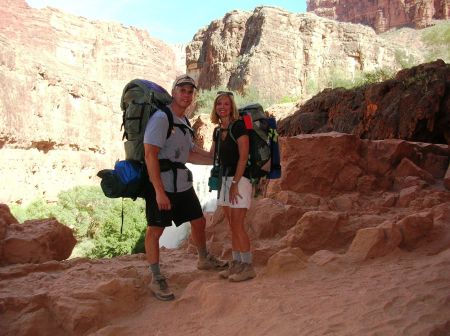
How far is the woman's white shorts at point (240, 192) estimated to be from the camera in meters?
3.78

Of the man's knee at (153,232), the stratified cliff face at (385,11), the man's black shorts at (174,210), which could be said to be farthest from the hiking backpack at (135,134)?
the stratified cliff face at (385,11)

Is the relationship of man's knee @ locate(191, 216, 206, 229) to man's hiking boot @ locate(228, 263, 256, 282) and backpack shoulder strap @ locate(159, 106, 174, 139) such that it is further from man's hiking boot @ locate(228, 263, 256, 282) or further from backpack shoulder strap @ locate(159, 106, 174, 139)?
backpack shoulder strap @ locate(159, 106, 174, 139)

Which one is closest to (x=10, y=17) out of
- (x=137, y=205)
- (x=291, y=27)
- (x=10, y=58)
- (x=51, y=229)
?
(x=10, y=58)

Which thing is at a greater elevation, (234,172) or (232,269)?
(234,172)

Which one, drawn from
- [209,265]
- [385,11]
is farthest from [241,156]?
[385,11]

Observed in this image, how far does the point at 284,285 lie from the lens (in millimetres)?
3670

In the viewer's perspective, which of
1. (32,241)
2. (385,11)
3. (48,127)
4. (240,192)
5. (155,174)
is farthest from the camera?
(385,11)

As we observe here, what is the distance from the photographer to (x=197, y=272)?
434 centimetres

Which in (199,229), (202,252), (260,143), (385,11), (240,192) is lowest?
(202,252)

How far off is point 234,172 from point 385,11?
63484mm

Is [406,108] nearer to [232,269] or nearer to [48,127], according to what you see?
[232,269]

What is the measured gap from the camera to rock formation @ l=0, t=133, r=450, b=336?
2.88 metres

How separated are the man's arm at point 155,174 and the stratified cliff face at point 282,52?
25998 mm

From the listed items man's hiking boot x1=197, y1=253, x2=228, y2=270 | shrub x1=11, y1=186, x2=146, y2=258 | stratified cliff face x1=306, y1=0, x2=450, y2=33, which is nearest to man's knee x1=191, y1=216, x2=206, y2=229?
man's hiking boot x1=197, y1=253, x2=228, y2=270
